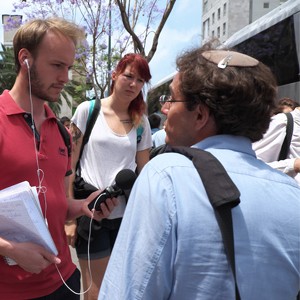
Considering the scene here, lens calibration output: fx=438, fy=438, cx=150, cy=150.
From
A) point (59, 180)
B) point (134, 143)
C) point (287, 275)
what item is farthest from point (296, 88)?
point (287, 275)

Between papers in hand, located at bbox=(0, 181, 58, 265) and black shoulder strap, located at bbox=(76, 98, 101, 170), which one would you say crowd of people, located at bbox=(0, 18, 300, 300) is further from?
black shoulder strap, located at bbox=(76, 98, 101, 170)

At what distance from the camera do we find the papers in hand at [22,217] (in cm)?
167

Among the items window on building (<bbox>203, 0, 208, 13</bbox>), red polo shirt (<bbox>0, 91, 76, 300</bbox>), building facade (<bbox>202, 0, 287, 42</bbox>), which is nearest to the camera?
red polo shirt (<bbox>0, 91, 76, 300</bbox>)

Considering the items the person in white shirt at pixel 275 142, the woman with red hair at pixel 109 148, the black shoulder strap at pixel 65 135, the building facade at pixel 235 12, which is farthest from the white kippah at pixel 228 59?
the building facade at pixel 235 12

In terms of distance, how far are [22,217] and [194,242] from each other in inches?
31.9

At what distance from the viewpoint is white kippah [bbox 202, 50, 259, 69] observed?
134cm

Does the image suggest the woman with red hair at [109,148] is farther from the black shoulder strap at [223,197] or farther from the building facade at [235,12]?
the building facade at [235,12]

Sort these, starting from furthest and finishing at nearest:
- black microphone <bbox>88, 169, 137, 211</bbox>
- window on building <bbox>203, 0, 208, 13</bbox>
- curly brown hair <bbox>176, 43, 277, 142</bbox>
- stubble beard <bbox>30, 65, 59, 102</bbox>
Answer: window on building <bbox>203, 0, 208, 13</bbox>
black microphone <bbox>88, 169, 137, 211</bbox>
stubble beard <bbox>30, 65, 59, 102</bbox>
curly brown hair <bbox>176, 43, 277, 142</bbox>

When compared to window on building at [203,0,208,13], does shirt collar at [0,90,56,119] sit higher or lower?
lower

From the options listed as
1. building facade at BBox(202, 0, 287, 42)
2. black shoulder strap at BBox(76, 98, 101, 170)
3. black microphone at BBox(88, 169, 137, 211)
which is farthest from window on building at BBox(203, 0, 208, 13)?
black microphone at BBox(88, 169, 137, 211)

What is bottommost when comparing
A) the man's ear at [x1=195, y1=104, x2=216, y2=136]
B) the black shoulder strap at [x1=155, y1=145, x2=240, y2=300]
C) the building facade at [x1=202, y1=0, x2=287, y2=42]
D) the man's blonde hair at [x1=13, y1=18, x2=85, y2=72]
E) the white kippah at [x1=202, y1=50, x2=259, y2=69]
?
the black shoulder strap at [x1=155, y1=145, x2=240, y2=300]

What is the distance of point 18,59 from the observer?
210 cm

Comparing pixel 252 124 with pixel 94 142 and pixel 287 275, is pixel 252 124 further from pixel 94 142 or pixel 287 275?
pixel 94 142

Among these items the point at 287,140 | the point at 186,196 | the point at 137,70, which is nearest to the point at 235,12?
the point at 287,140
